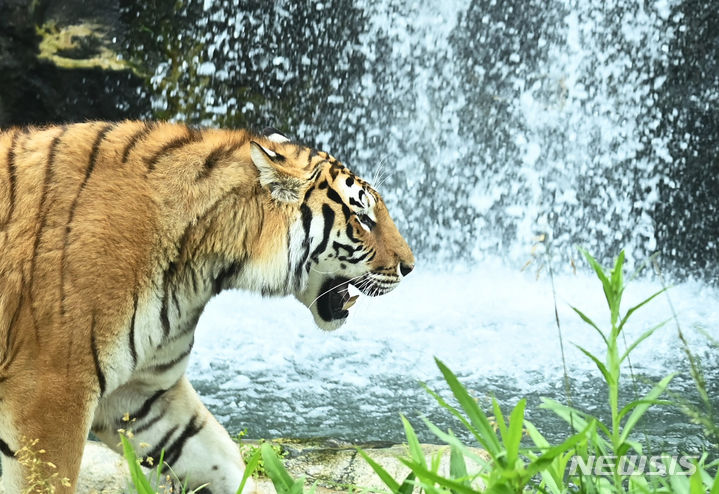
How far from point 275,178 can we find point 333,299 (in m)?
0.46

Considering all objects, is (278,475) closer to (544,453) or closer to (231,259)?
(544,453)

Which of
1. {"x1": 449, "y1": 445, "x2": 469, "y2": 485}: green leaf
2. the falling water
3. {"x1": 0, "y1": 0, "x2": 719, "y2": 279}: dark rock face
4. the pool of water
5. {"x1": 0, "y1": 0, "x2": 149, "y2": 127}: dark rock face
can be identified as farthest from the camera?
{"x1": 0, "y1": 0, "x2": 719, "y2": 279}: dark rock face

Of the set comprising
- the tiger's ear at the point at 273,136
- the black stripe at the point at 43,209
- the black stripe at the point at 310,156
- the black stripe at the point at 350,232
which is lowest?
the black stripe at the point at 43,209

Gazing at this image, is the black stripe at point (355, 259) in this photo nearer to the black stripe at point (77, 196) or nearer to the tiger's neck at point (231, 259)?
the tiger's neck at point (231, 259)

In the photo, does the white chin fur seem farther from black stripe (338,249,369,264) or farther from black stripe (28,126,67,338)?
black stripe (28,126,67,338)

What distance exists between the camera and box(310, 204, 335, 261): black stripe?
3.07 meters

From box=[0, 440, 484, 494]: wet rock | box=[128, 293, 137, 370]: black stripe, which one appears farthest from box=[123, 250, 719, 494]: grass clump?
box=[0, 440, 484, 494]: wet rock

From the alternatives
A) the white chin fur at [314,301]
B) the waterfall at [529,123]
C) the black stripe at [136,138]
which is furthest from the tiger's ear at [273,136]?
the waterfall at [529,123]

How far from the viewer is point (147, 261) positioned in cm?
285

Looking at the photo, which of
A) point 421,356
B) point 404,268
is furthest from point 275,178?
point 421,356

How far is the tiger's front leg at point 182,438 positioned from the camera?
10.3 feet

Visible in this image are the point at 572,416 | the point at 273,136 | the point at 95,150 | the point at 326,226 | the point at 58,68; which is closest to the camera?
the point at 572,416

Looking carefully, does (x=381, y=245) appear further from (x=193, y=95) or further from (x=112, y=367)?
(x=193, y=95)

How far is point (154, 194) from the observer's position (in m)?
2.90
